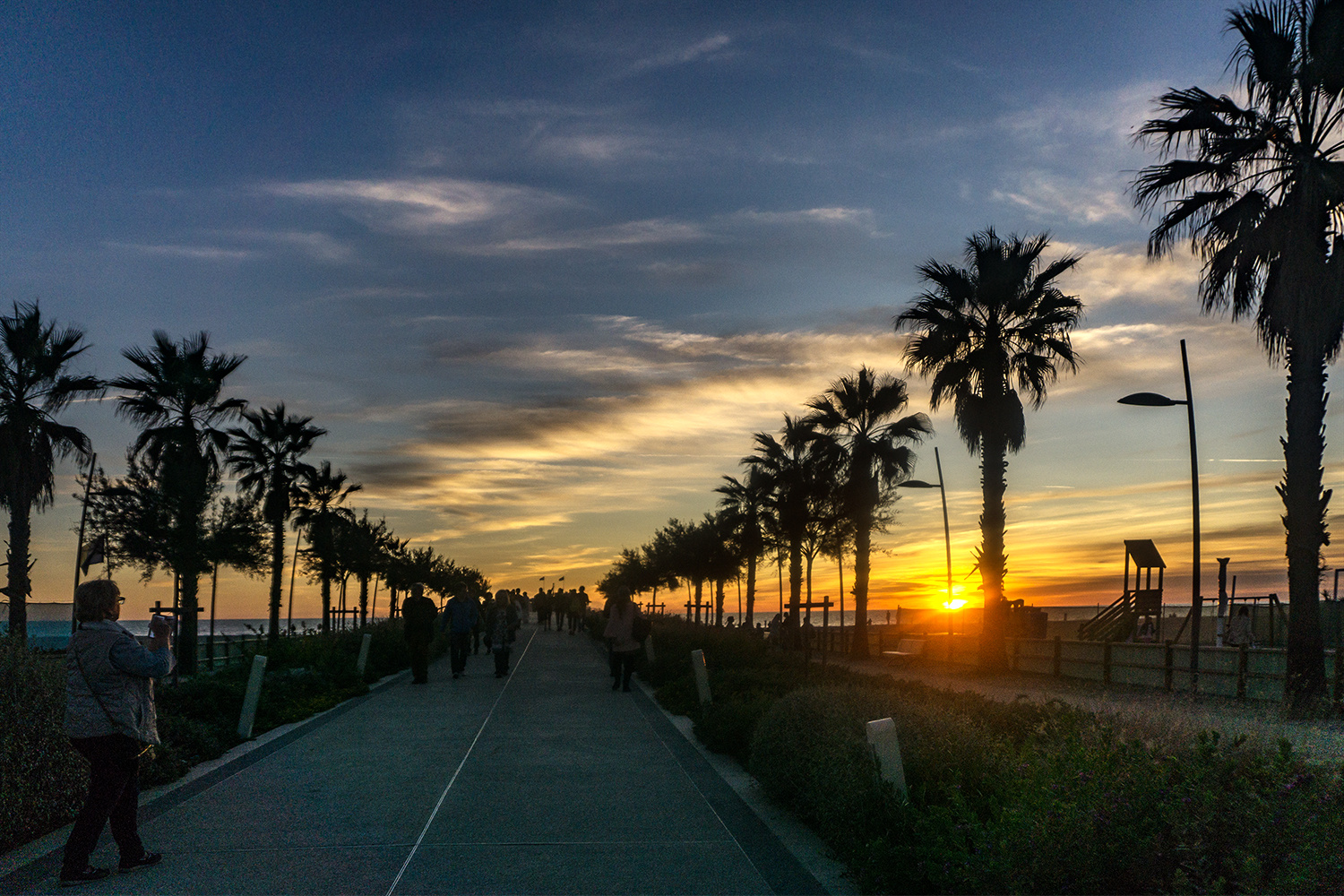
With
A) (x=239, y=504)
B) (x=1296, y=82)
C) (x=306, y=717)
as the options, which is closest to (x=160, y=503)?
(x=239, y=504)

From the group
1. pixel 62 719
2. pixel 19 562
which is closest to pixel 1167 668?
pixel 62 719

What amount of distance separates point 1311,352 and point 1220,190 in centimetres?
348

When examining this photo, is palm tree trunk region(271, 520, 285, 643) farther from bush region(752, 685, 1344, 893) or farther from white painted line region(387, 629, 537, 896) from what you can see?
bush region(752, 685, 1344, 893)

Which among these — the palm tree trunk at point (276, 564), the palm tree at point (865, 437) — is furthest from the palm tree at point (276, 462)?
the palm tree at point (865, 437)

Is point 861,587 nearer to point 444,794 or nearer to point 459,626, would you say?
point 459,626

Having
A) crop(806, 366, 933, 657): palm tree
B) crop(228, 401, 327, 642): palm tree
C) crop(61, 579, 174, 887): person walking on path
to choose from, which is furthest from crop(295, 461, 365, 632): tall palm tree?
crop(61, 579, 174, 887): person walking on path

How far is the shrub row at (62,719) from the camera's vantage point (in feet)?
24.9

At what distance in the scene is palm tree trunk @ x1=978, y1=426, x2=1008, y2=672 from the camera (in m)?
27.7

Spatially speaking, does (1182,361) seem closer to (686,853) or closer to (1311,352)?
(1311,352)

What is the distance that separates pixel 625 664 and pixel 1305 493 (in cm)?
1220

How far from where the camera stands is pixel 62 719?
26.9 feet

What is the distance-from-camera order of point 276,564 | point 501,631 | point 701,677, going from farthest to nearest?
point 276,564 → point 501,631 → point 701,677

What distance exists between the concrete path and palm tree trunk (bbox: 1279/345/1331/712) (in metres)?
11.6

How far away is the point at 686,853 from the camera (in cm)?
729
